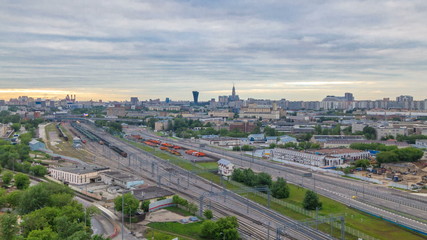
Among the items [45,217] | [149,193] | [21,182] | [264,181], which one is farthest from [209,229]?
[21,182]

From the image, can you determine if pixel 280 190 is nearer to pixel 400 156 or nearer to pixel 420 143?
pixel 400 156

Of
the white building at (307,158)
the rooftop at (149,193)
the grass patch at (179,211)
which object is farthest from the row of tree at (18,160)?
the white building at (307,158)

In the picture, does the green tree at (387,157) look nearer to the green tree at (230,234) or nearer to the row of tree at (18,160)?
the green tree at (230,234)

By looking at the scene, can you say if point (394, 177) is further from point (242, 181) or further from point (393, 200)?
point (242, 181)

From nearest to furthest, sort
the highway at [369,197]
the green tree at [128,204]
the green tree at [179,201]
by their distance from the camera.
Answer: the green tree at [128,204]
the highway at [369,197]
the green tree at [179,201]

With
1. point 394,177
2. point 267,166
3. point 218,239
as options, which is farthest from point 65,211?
point 394,177

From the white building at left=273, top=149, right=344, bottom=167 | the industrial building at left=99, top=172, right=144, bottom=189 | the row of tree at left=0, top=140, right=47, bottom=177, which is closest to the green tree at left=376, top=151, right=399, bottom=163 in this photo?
the white building at left=273, top=149, right=344, bottom=167
